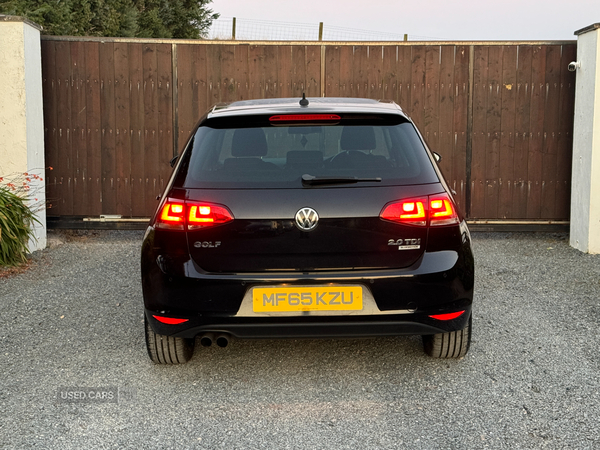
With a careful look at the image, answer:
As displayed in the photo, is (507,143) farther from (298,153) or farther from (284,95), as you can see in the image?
(298,153)

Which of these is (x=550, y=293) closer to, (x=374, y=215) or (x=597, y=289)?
(x=597, y=289)

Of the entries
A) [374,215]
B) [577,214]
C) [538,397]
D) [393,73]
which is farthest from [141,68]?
[538,397]

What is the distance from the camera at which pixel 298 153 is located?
147 inches

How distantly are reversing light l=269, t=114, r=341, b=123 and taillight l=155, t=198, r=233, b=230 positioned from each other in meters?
0.63

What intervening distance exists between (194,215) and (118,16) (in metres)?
21.4

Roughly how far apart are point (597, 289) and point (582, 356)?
6.70 feet

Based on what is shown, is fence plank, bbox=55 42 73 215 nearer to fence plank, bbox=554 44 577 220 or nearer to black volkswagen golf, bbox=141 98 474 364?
black volkswagen golf, bbox=141 98 474 364

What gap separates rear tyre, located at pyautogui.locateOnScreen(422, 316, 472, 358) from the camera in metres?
4.02

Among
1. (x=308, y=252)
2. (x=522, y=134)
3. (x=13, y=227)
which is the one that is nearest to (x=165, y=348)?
(x=308, y=252)

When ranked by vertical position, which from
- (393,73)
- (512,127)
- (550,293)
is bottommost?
(550,293)

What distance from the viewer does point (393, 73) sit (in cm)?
901

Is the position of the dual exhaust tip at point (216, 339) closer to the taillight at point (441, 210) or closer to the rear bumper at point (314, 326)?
the rear bumper at point (314, 326)

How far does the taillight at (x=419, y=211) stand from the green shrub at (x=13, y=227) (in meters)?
4.95

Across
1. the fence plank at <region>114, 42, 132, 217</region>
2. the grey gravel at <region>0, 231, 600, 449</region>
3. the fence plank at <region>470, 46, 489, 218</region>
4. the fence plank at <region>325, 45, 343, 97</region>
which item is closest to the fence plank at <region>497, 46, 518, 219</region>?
the fence plank at <region>470, 46, 489, 218</region>
